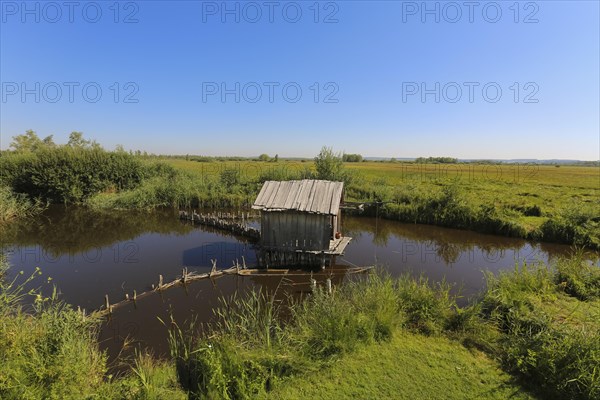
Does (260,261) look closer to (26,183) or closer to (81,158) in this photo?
(81,158)

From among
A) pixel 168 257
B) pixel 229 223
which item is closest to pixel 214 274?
pixel 168 257

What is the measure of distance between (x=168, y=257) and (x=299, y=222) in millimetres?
8065

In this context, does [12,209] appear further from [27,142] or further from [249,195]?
[27,142]

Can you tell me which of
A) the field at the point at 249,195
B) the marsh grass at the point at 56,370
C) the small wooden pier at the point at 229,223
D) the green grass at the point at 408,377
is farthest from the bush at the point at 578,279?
the small wooden pier at the point at 229,223

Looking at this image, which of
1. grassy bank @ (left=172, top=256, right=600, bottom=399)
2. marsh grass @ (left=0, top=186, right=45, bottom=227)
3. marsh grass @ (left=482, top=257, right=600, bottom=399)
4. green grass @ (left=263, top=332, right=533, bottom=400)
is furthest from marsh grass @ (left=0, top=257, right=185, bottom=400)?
marsh grass @ (left=0, top=186, right=45, bottom=227)

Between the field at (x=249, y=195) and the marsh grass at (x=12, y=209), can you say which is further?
the marsh grass at (x=12, y=209)

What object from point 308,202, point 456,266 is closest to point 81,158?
point 308,202

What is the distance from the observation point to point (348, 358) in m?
7.29

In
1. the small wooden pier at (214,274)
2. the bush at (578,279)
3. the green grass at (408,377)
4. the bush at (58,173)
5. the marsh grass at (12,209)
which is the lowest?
the green grass at (408,377)

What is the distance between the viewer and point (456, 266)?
52.2 feet

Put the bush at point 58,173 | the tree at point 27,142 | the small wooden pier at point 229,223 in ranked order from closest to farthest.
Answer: the small wooden pier at point 229,223 → the bush at point 58,173 → the tree at point 27,142

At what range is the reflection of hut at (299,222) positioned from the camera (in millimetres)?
14562

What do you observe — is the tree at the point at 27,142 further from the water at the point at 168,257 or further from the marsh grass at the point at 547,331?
the marsh grass at the point at 547,331

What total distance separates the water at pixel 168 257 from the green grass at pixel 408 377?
515cm
